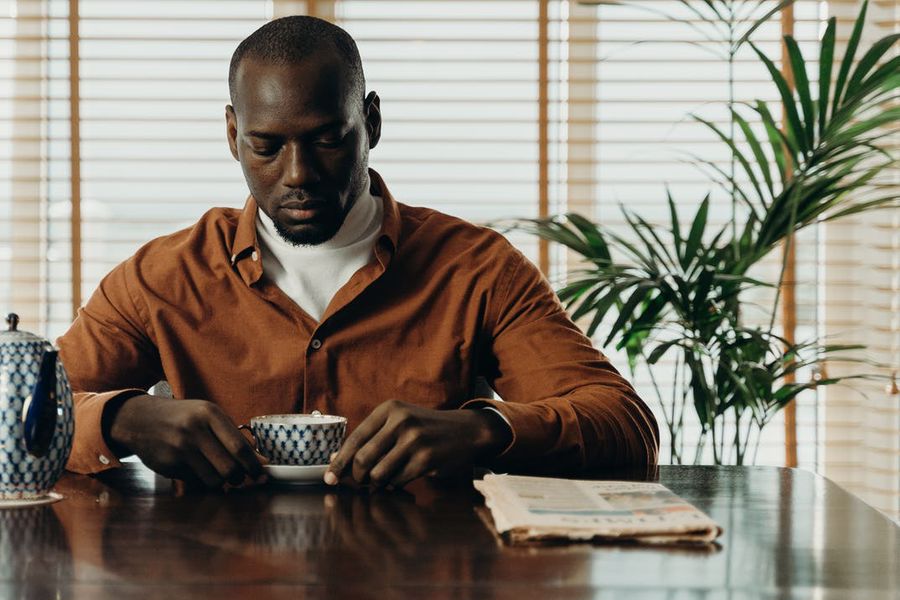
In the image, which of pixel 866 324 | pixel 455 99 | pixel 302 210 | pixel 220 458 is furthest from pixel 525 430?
pixel 866 324

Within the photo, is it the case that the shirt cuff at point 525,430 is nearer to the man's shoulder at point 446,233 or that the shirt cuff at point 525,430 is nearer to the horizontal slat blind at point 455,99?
the man's shoulder at point 446,233

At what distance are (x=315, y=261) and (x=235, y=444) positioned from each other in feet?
2.19

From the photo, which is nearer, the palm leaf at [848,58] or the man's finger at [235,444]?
the man's finger at [235,444]

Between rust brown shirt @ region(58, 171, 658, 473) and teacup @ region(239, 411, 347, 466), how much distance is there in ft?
1.52

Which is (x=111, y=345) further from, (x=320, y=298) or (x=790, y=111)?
(x=790, y=111)

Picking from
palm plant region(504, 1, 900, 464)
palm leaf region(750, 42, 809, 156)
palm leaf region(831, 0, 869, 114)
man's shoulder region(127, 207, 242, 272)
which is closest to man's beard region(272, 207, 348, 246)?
Answer: man's shoulder region(127, 207, 242, 272)

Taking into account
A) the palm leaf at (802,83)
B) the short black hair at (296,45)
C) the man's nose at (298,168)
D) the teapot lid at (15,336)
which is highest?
the palm leaf at (802,83)

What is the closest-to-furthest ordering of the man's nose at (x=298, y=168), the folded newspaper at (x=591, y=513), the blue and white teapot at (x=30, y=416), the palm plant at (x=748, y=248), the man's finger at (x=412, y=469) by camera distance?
the folded newspaper at (x=591, y=513) → the blue and white teapot at (x=30, y=416) → the man's finger at (x=412, y=469) → the man's nose at (x=298, y=168) → the palm plant at (x=748, y=248)

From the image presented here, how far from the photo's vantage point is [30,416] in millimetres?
1392

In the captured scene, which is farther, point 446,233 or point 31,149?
point 31,149

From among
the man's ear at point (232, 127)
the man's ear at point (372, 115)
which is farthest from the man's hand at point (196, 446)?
the man's ear at point (372, 115)

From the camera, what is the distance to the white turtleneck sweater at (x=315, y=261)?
82.0 inches

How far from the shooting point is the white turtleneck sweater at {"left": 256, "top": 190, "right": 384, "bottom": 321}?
2082 millimetres

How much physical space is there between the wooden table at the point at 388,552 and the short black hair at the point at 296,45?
792 mm
